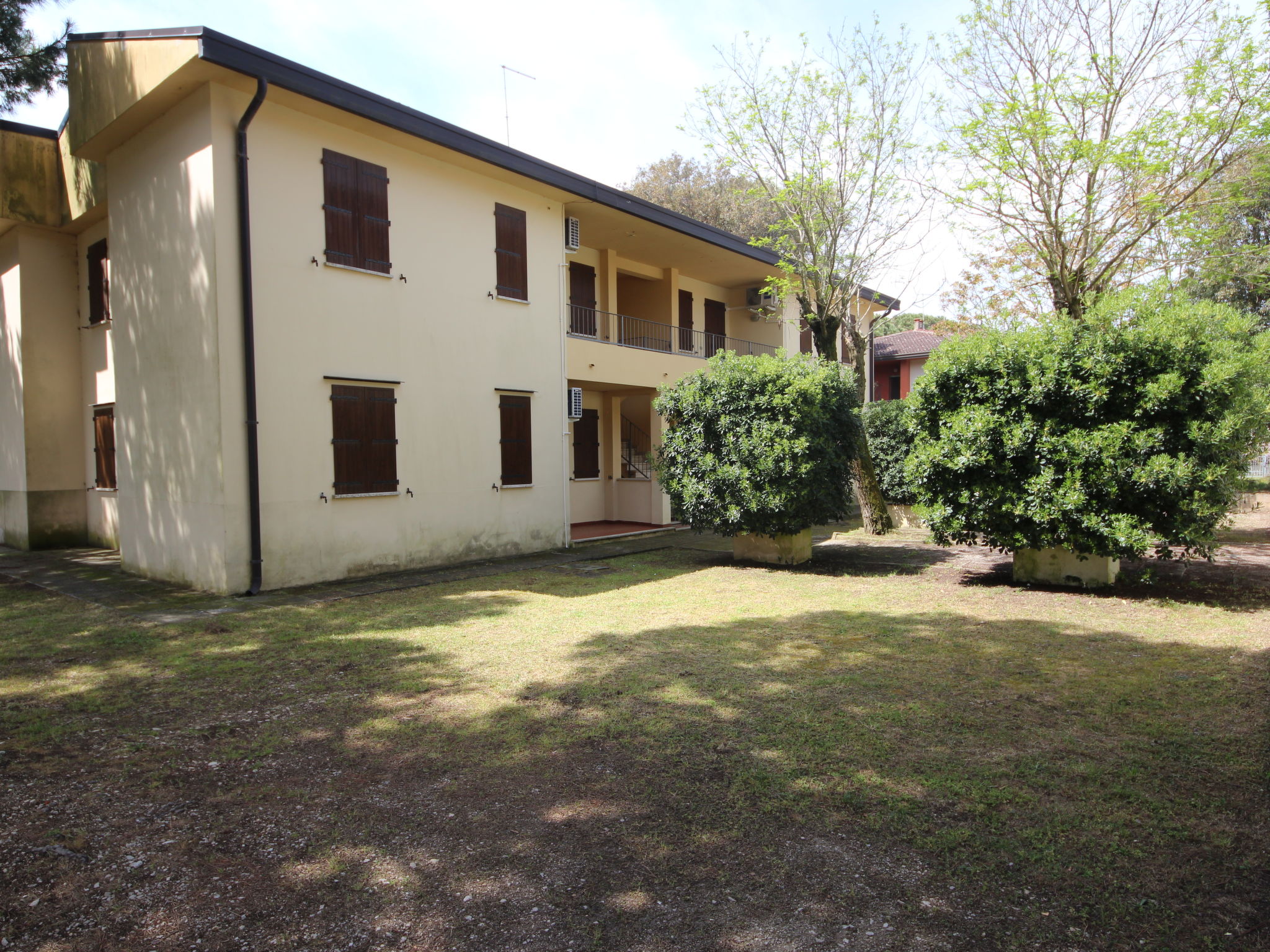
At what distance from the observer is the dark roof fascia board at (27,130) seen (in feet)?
38.8

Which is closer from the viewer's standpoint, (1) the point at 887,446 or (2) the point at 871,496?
(2) the point at 871,496

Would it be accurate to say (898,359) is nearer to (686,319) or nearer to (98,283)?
(686,319)

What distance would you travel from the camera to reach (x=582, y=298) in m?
15.3

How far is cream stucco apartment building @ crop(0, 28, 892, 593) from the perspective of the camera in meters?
8.46

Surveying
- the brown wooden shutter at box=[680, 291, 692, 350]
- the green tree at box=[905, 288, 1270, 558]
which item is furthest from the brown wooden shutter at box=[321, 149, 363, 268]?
the brown wooden shutter at box=[680, 291, 692, 350]

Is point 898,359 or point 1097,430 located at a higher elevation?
point 898,359

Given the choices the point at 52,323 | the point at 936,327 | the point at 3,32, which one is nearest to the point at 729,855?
the point at 52,323

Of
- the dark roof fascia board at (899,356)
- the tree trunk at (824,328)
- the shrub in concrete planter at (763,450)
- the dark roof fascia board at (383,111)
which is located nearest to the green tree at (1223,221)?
the tree trunk at (824,328)

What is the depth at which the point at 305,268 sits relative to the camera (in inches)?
357

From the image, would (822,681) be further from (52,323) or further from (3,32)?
(3,32)

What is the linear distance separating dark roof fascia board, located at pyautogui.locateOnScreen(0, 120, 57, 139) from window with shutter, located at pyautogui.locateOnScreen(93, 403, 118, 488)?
4.40 meters

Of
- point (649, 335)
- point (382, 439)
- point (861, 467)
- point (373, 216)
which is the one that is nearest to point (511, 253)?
point (373, 216)

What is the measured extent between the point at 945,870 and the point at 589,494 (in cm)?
1328

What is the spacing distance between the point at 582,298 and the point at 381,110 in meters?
6.41
